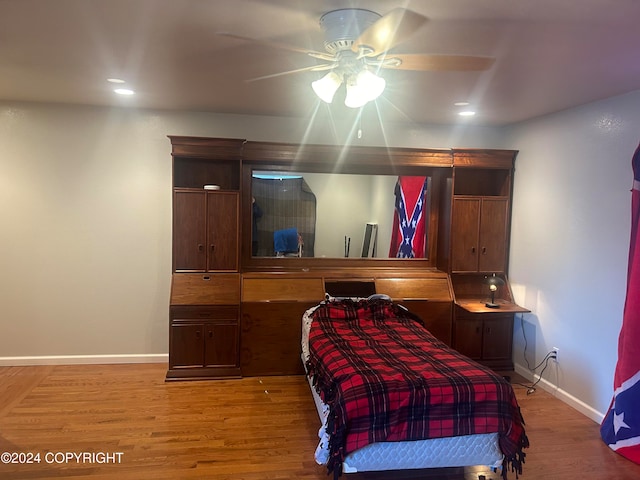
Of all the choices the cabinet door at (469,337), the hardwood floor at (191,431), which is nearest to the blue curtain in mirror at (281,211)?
the hardwood floor at (191,431)

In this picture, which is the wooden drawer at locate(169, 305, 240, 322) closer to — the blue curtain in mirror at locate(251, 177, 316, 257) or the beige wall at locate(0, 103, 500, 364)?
the beige wall at locate(0, 103, 500, 364)

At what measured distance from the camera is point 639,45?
2283 millimetres

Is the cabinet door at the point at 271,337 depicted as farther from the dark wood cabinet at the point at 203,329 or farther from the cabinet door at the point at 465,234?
the cabinet door at the point at 465,234

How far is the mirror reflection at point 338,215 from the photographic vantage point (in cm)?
446

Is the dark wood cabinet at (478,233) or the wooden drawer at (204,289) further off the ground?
the dark wood cabinet at (478,233)

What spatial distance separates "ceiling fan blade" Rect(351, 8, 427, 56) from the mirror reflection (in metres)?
2.39

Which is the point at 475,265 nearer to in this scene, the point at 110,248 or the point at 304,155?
the point at 304,155

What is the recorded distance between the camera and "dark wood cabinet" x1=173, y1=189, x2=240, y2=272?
404cm

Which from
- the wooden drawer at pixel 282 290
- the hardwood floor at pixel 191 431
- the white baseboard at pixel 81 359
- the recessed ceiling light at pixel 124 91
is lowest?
the hardwood floor at pixel 191 431

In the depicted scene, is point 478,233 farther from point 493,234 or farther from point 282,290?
point 282,290

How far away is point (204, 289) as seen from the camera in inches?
159

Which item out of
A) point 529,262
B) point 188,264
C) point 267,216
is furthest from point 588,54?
point 188,264

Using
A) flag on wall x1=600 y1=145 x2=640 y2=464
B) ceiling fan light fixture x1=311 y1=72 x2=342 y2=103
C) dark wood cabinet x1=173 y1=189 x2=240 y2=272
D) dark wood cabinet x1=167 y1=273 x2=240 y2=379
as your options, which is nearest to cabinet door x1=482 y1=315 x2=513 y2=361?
flag on wall x1=600 y1=145 x2=640 y2=464

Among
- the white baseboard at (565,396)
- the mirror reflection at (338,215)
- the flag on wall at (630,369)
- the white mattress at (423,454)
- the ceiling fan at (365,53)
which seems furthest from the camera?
the mirror reflection at (338,215)
